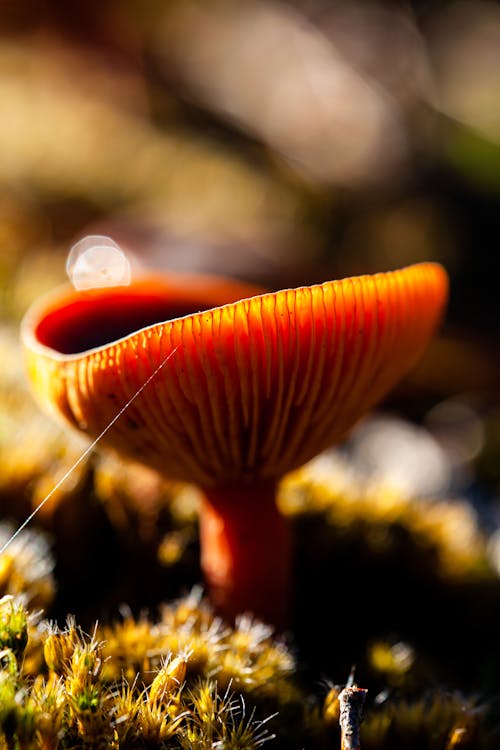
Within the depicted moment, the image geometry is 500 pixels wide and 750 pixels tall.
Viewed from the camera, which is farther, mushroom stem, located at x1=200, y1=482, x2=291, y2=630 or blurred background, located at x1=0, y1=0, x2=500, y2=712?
blurred background, located at x1=0, y1=0, x2=500, y2=712

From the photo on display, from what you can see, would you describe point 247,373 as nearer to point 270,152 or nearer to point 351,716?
point 351,716

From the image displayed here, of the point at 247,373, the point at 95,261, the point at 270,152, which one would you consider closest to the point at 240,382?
the point at 247,373

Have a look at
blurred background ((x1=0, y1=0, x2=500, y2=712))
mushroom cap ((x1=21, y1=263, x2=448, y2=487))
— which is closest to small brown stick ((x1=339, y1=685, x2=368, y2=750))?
mushroom cap ((x1=21, y1=263, x2=448, y2=487))

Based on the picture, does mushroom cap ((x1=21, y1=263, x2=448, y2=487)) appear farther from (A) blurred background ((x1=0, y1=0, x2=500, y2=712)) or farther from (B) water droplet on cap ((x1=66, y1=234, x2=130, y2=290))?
(B) water droplet on cap ((x1=66, y1=234, x2=130, y2=290))

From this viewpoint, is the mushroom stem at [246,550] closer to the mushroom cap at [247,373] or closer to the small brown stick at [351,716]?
the mushroom cap at [247,373]

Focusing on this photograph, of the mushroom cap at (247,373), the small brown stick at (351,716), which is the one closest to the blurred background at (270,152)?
the mushroom cap at (247,373)

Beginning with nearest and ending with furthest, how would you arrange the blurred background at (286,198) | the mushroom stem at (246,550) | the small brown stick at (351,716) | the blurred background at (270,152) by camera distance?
1. the small brown stick at (351,716)
2. the mushroom stem at (246,550)
3. the blurred background at (286,198)
4. the blurred background at (270,152)

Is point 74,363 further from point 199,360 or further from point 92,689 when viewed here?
point 92,689
